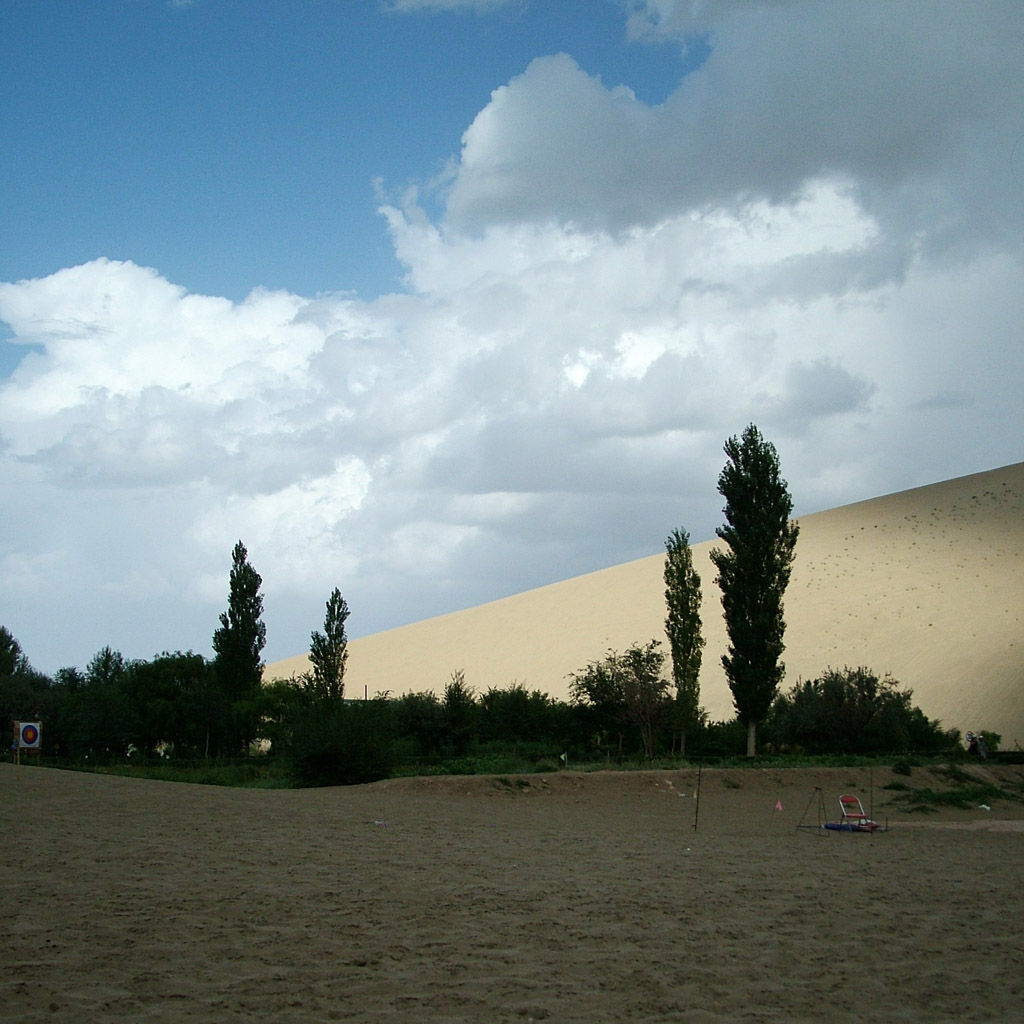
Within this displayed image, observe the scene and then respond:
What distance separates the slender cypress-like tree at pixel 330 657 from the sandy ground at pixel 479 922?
24.4 metres

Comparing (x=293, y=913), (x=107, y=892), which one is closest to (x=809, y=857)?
(x=293, y=913)

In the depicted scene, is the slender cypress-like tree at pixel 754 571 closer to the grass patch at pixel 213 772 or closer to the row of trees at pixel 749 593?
the row of trees at pixel 749 593

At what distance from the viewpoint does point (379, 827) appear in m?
16.3

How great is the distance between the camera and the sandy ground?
7.00m

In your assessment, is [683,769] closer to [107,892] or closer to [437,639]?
[107,892]

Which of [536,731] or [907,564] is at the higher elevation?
[907,564]

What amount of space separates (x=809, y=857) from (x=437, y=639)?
239 ft

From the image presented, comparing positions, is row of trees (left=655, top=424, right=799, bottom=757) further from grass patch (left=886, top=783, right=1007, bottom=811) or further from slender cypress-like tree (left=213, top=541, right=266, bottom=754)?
slender cypress-like tree (left=213, top=541, right=266, bottom=754)

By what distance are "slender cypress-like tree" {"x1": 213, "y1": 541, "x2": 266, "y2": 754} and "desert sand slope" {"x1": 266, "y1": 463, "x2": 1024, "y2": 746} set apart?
15.9 m

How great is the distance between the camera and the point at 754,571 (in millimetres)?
34562

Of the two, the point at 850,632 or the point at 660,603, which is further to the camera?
the point at 660,603

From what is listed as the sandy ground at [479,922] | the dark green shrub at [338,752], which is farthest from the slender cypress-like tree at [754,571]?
the sandy ground at [479,922]

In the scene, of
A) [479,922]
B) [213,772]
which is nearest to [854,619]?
[213,772]

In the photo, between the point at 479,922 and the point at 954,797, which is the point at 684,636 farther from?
the point at 479,922
